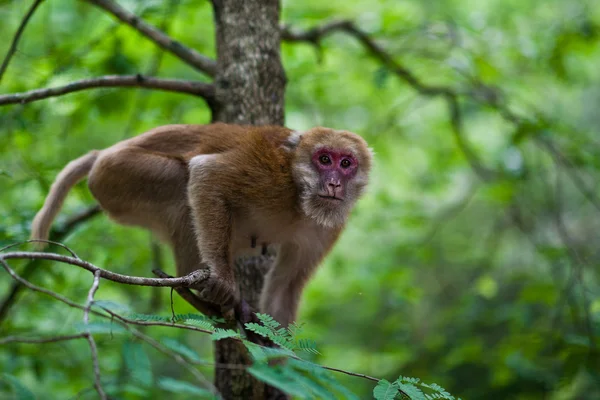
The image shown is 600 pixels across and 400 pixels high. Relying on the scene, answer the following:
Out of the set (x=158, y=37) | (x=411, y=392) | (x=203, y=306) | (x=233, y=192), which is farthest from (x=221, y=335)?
(x=158, y=37)

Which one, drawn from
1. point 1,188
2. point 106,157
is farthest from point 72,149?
point 106,157

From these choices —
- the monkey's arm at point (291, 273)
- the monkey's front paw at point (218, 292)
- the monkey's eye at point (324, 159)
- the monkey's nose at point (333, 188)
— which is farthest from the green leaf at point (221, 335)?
the monkey's arm at point (291, 273)

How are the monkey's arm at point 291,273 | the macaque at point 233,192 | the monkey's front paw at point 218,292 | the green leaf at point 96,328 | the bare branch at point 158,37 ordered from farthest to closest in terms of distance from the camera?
the bare branch at point 158,37 → the monkey's arm at point 291,273 → the macaque at point 233,192 → the monkey's front paw at point 218,292 → the green leaf at point 96,328

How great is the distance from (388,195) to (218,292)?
5.68m

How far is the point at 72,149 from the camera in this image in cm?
784

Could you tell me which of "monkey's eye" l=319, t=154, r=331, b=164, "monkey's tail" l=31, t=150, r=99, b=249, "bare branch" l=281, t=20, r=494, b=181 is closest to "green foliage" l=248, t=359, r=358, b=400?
"monkey's eye" l=319, t=154, r=331, b=164

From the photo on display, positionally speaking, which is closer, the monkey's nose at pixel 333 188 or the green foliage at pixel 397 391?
the green foliage at pixel 397 391

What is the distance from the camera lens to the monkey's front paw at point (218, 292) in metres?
4.26

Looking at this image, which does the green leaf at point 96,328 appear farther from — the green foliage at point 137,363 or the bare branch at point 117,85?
the bare branch at point 117,85

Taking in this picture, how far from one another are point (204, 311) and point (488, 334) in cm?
651

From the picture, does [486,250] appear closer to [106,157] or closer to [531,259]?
[531,259]

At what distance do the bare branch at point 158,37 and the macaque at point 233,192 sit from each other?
648 millimetres

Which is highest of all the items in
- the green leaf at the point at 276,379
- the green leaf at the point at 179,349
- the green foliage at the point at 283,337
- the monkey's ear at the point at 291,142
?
the monkey's ear at the point at 291,142

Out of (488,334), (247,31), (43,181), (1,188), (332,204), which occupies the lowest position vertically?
(488,334)
